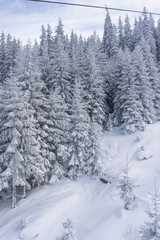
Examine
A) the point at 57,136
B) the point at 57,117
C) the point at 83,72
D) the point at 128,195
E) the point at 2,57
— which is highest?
the point at 2,57

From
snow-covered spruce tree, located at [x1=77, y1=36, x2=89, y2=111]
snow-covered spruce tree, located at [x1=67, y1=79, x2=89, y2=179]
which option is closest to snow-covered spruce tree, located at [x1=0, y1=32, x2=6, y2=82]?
snow-covered spruce tree, located at [x1=77, y1=36, x2=89, y2=111]

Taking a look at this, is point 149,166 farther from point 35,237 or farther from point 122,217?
point 35,237

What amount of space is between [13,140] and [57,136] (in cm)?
576

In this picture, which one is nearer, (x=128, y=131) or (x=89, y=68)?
(x=128, y=131)

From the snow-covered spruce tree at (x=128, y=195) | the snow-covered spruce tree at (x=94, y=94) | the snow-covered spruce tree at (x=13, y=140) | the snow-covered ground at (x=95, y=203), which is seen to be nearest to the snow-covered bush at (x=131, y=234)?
the snow-covered ground at (x=95, y=203)

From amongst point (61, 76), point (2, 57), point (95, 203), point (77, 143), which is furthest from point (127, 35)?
point (95, 203)

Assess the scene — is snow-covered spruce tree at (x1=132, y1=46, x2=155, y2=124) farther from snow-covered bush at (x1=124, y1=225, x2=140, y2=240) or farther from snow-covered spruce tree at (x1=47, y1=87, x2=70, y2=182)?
snow-covered bush at (x1=124, y1=225, x2=140, y2=240)

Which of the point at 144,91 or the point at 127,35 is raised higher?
the point at 127,35

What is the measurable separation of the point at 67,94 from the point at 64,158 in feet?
37.8

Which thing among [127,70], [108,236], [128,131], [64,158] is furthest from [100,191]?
[127,70]

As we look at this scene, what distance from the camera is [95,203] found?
68.8ft

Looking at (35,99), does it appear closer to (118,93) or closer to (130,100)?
(130,100)

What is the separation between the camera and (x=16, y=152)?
2311 cm

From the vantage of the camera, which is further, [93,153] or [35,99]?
[35,99]
